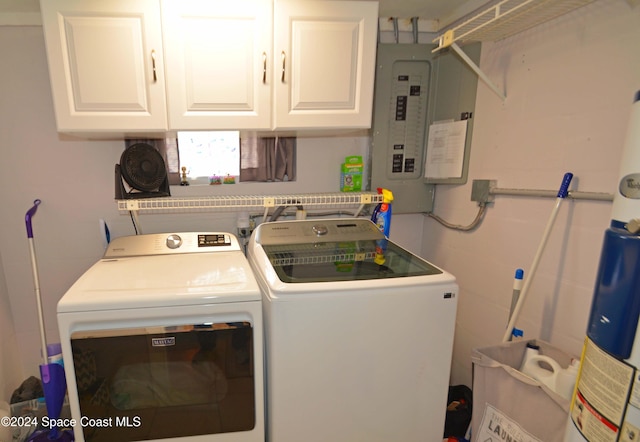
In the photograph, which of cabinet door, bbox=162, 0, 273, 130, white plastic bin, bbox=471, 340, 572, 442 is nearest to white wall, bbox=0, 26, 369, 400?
cabinet door, bbox=162, 0, 273, 130

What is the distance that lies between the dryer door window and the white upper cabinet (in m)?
0.89

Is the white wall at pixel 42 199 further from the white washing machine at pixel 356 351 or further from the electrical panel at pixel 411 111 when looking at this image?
the white washing machine at pixel 356 351

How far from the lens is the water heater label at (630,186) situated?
0.74m

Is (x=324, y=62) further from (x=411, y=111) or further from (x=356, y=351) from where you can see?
(x=356, y=351)

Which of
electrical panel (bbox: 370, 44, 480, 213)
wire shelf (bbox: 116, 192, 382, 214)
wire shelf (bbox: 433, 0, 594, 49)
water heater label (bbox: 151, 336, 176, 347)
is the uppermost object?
wire shelf (bbox: 433, 0, 594, 49)

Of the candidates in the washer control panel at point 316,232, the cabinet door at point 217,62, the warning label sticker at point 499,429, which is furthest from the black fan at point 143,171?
the warning label sticker at point 499,429

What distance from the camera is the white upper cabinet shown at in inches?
55.5

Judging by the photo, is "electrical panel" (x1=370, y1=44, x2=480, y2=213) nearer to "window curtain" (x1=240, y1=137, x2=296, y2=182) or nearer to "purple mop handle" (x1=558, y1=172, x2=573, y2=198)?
"window curtain" (x1=240, y1=137, x2=296, y2=182)

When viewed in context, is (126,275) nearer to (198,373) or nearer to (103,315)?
(103,315)

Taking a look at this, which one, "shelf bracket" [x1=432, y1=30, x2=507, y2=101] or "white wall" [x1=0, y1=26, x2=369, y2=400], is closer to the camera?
"shelf bracket" [x1=432, y1=30, x2=507, y2=101]

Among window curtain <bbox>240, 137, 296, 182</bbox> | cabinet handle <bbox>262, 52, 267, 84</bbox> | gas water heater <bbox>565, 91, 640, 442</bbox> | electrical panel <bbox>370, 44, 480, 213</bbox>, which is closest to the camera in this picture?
gas water heater <bbox>565, 91, 640, 442</bbox>

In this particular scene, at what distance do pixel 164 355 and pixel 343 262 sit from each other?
78 centimetres

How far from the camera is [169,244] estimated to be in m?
1.66

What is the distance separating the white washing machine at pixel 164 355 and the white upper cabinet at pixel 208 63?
0.71 m
